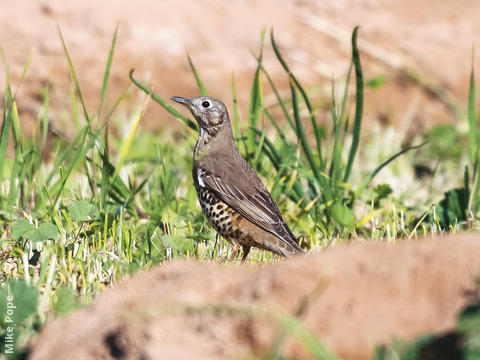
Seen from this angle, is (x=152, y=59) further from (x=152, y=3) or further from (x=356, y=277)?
(x=356, y=277)

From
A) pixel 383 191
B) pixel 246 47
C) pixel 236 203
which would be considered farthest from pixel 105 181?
pixel 246 47

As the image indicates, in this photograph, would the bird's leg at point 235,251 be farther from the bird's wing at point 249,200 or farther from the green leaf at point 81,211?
the green leaf at point 81,211

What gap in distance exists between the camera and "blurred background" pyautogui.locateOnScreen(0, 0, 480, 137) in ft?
23.8

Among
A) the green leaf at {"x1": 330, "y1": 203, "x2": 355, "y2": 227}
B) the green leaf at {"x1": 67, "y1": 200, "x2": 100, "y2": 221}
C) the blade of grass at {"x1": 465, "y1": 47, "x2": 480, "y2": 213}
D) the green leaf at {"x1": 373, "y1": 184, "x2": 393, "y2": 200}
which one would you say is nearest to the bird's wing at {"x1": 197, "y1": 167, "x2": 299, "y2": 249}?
the green leaf at {"x1": 330, "y1": 203, "x2": 355, "y2": 227}

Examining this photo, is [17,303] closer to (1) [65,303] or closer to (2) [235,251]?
(1) [65,303]

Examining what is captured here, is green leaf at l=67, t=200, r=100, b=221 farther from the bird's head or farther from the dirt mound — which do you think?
the dirt mound

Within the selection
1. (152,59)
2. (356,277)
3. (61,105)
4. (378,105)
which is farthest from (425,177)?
(356,277)

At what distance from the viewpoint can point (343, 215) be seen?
4738 millimetres

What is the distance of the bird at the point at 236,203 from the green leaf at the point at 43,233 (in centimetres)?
99

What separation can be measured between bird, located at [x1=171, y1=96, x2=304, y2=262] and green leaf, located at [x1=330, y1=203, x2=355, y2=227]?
366mm

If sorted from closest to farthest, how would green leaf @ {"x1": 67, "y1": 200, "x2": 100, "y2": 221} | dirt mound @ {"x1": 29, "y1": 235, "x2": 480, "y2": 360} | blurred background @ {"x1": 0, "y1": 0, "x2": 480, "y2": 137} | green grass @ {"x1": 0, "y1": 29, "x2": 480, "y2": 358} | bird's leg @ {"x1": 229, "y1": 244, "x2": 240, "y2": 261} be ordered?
dirt mound @ {"x1": 29, "y1": 235, "x2": 480, "y2": 360} < green grass @ {"x1": 0, "y1": 29, "x2": 480, "y2": 358} < green leaf @ {"x1": 67, "y1": 200, "x2": 100, "y2": 221} < bird's leg @ {"x1": 229, "y1": 244, "x2": 240, "y2": 261} < blurred background @ {"x1": 0, "y1": 0, "x2": 480, "y2": 137}

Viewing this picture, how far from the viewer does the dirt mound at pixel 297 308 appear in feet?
7.40

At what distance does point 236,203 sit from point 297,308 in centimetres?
233

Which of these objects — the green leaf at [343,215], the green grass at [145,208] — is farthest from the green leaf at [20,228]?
the green leaf at [343,215]
